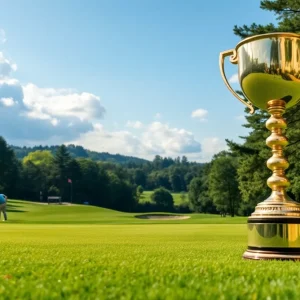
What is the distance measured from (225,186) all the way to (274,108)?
2949 inches

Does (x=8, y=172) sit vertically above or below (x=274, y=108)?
above

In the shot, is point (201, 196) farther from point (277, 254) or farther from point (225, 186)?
point (277, 254)

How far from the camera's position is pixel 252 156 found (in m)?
31.4

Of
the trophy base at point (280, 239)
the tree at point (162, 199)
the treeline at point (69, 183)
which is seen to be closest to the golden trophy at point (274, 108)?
the trophy base at point (280, 239)

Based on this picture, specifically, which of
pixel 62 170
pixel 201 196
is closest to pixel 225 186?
pixel 201 196

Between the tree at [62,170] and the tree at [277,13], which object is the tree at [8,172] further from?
the tree at [277,13]

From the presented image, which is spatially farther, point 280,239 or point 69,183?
point 69,183

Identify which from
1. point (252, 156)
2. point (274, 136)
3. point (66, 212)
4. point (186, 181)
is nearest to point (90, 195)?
point (66, 212)

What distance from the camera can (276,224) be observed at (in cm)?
432

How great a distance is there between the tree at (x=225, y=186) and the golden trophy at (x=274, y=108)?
73776mm

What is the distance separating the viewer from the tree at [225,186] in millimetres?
77875

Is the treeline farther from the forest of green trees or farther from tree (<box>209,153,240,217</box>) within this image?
tree (<box>209,153,240,217</box>)

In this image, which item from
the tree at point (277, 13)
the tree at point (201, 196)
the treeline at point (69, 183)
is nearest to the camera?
the tree at point (277, 13)

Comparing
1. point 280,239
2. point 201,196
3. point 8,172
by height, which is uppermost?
point 8,172
